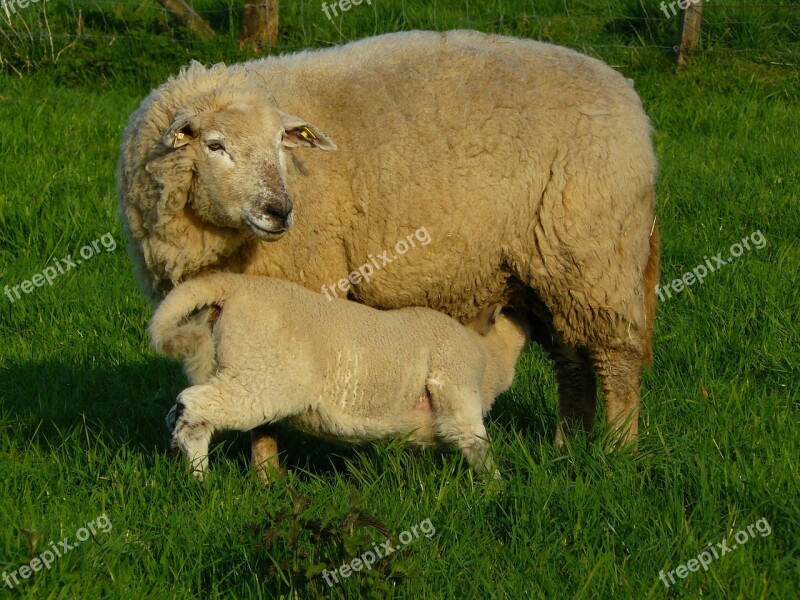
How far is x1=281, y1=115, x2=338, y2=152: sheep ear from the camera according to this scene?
4.20 meters

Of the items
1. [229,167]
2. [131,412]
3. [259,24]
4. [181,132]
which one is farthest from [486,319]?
[259,24]

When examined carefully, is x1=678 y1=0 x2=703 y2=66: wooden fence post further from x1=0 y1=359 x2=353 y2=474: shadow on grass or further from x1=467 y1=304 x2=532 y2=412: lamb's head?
x1=0 y1=359 x2=353 y2=474: shadow on grass

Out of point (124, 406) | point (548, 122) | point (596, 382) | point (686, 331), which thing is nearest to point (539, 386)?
point (596, 382)

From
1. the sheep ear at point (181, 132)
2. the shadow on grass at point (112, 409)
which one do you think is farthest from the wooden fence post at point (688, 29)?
the sheep ear at point (181, 132)

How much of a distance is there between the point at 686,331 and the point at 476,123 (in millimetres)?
1828

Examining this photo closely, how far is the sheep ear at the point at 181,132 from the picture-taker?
4020 mm

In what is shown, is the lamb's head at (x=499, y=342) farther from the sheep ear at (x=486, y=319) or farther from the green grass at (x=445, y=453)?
the green grass at (x=445, y=453)

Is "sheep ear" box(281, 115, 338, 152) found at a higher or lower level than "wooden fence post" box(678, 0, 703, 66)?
higher

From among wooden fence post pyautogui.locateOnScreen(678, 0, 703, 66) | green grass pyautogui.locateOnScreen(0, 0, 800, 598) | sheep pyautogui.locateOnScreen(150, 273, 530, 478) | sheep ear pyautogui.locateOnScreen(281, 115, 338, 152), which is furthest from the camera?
wooden fence post pyautogui.locateOnScreen(678, 0, 703, 66)

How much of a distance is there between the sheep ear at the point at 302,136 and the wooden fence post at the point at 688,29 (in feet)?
18.2

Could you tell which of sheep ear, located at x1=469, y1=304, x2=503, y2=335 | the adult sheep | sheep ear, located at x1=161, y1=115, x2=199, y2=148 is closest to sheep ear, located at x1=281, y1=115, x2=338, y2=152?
the adult sheep

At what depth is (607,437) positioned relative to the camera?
4473 mm

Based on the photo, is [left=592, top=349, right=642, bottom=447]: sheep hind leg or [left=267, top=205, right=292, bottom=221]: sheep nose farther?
[left=592, top=349, right=642, bottom=447]: sheep hind leg

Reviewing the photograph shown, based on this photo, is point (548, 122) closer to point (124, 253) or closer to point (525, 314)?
point (525, 314)
